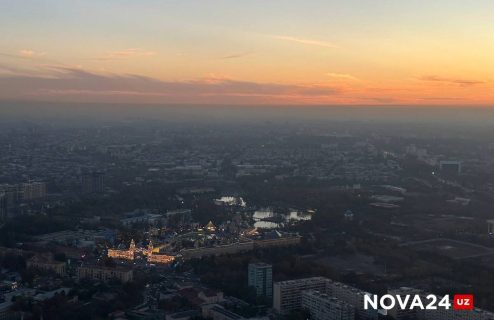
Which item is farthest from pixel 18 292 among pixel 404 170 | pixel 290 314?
pixel 404 170

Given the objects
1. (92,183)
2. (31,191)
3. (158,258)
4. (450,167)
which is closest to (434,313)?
(158,258)

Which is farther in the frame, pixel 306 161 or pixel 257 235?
pixel 306 161

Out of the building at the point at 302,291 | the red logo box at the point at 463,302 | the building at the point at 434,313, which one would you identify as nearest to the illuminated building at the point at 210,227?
the building at the point at 302,291

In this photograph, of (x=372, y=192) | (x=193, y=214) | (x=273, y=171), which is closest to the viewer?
(x=193, y=214)

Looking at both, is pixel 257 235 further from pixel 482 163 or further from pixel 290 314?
pixel 482 163

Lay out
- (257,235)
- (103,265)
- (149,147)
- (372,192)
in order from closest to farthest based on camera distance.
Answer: (103,265), (257,235), (372,192), (149,147)

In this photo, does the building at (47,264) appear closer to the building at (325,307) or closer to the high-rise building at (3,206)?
the building at (325,307)

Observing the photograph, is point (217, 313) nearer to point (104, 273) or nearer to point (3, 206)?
point (104, 273)
